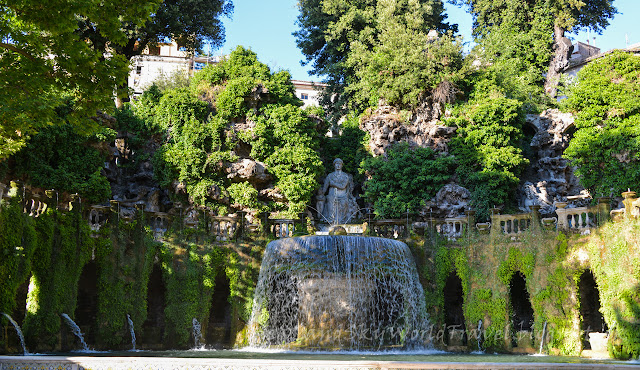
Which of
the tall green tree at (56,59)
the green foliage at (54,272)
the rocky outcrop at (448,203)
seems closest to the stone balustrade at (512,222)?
the rocky outcrop at (448,203)

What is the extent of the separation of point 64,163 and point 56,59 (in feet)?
36.0

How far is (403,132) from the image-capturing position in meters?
27.9

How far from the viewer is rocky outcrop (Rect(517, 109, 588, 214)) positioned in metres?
26.4

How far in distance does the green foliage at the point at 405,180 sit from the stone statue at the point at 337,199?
3.13 feet

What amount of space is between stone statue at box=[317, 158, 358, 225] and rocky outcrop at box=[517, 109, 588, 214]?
719 cm

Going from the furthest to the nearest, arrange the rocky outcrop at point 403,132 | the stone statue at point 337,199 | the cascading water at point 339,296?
the rocky outcrop at point 403,132 → the stone statue at point 337,199 → the cascading water at point 339,296

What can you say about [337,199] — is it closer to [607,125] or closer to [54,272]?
[607,125]

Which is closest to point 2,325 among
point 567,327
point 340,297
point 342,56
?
point 340,297

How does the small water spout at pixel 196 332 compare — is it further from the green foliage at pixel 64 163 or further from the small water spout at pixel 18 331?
the green foliage at pixel 64 163

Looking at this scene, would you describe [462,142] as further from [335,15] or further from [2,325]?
[2,325]

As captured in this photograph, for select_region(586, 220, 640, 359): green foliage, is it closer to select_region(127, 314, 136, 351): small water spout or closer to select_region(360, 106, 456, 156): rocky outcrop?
select_region(360, 106, 456, 156): rocky outcrop

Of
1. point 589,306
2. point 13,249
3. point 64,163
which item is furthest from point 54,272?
point 589,306

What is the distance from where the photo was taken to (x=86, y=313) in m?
19.5

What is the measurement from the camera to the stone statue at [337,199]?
2534cm
